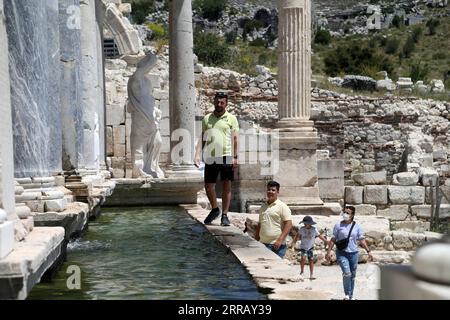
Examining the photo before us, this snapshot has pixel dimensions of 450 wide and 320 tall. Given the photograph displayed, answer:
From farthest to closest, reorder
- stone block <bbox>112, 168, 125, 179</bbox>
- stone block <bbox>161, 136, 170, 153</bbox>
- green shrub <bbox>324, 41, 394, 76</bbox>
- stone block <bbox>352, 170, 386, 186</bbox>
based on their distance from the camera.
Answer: green shrub <bbox>324, 41, 394, 76</bbox>
stone block <bbox>352, 170, 386, 186</bbox>
stone block <bbox>161, 136, 170, 153</bbox>
stone block <bbox>112, 168, 125, 179</bbox>

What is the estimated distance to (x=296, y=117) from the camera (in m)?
14.8

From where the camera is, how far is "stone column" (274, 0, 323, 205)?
1477 cm

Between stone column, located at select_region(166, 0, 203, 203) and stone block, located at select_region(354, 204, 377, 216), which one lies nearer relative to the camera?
stone column, located at select_region(166, 0, 203, 203)

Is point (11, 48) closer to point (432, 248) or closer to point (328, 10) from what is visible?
point (432, 248)

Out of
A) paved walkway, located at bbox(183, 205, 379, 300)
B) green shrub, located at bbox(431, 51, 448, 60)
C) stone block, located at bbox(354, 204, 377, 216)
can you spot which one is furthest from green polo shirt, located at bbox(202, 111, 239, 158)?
green shrub, located at bbox(431, 51, 448, 60)

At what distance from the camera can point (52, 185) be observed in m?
7.45

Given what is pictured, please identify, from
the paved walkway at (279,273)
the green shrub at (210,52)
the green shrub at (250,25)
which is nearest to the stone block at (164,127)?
the paved walkway at (279,273)

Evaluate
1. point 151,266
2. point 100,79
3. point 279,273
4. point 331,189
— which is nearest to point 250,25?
point 331,189

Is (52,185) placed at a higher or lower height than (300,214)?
higher

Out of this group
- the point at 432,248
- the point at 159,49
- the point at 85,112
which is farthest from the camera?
the point at 159,49

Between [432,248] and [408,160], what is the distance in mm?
23595

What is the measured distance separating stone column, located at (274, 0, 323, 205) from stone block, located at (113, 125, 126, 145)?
5684 millimetres

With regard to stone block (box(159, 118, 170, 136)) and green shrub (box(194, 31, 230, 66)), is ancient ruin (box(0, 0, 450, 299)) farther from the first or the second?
green shrub (box(194, 31, 230, 66))
